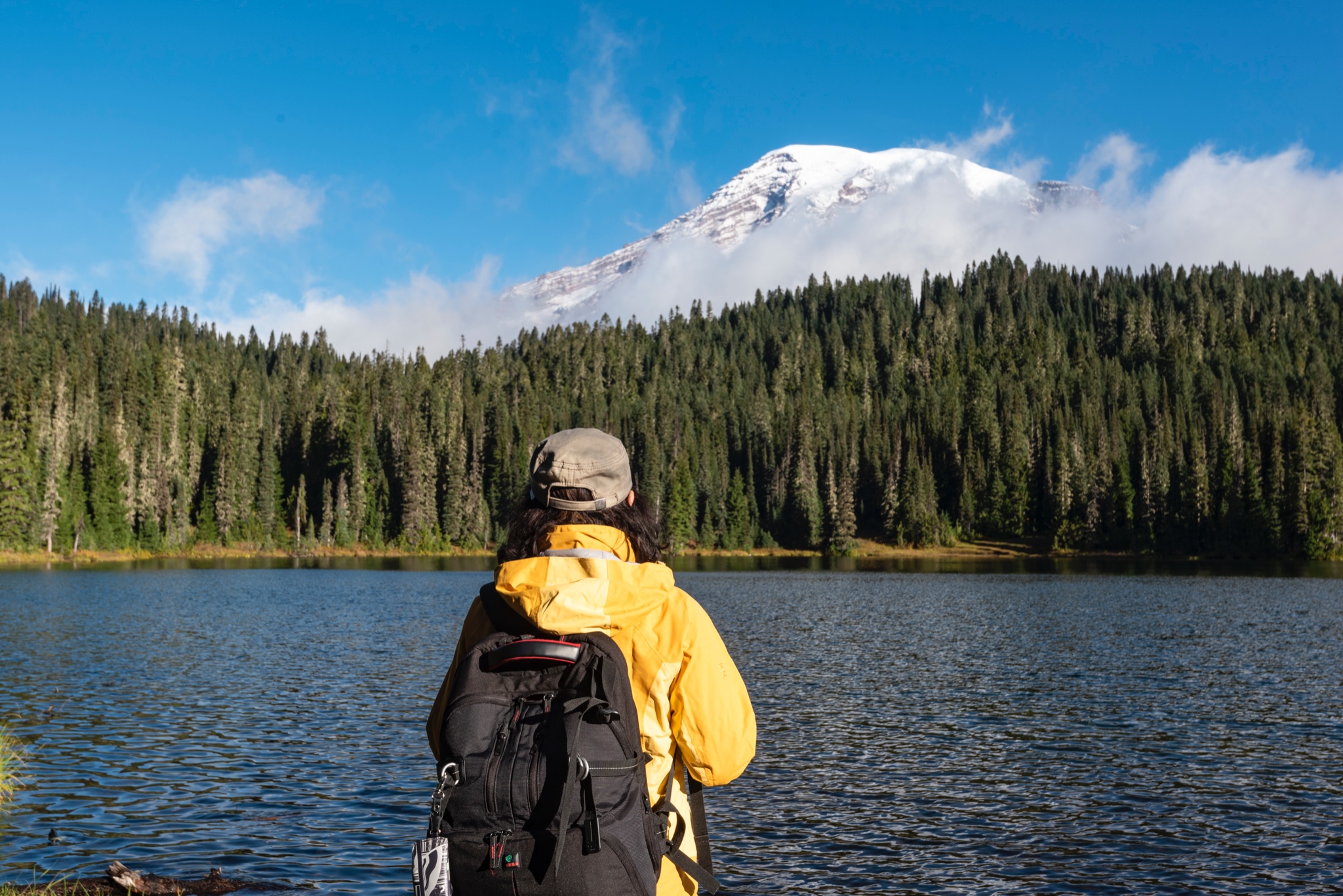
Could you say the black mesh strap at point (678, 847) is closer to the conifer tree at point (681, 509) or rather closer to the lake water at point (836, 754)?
the lake water at point (836, 754)

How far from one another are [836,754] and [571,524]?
59.3 ft

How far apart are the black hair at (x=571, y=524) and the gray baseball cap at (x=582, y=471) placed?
0.03 m

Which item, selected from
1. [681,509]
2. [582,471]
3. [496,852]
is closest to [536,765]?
[496,852]

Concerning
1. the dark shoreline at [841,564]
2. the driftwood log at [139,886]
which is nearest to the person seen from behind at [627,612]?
the driftwood log at [139,886]

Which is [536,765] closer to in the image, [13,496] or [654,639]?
[654,639]

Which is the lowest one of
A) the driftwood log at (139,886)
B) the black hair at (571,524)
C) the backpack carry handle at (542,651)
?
the driftwood log at (139,886)

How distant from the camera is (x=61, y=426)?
120 meters

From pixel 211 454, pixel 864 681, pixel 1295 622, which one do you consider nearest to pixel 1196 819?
pixel 864 681

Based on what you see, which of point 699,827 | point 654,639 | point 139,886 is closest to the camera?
point 654,639

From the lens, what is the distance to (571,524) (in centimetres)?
472

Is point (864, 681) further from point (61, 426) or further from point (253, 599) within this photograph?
point (61, 426)

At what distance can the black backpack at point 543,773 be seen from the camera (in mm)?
4109

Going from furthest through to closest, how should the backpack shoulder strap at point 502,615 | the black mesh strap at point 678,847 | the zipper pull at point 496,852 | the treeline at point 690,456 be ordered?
the treeline at point 690,456
the black mesh strap at point 678,847
the backpack shoulder strap at point 502,615
the zipper pull at point 496,852

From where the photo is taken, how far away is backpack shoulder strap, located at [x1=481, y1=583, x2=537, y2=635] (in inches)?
176
